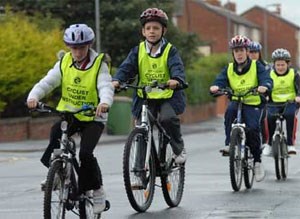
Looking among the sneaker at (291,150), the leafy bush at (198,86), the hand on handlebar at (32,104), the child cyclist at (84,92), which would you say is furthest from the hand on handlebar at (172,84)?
the leafy bush at (198,86)

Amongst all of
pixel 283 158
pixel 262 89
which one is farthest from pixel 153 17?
pixel 283 158

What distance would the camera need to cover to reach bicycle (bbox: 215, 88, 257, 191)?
1093cm

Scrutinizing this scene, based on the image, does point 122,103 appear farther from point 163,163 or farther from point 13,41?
point 163,163

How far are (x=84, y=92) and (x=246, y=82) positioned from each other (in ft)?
12.9

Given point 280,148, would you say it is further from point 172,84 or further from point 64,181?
point 64,181

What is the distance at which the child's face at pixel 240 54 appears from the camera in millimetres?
11359

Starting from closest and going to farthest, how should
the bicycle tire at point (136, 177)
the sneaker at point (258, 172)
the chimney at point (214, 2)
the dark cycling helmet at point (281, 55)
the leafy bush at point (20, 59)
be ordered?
the bicycle tire at point (136, 177) → the sneaker at point (258, 172) → the dark cycling helmet at point (281, 55) → the leafy bush at point (20, 59) → the chimney at point (214, 2)

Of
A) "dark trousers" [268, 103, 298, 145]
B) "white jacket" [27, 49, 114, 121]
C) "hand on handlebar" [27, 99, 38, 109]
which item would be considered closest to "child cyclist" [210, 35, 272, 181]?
"dark trousers" [268, 103, 298, 145]

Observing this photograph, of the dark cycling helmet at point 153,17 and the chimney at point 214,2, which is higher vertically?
the chimney at point 214,2

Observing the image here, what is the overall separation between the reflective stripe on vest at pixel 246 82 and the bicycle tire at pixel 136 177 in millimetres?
2511

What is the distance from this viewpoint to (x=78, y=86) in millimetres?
7934

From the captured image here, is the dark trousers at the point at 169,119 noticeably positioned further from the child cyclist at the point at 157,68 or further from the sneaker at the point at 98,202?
the sneaker at the point at 98,202

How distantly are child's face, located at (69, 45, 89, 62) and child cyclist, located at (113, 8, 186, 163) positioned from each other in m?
1.46

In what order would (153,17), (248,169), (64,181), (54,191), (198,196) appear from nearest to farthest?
(54,191), (64,181), (153,17), (198,196), (248,169)
